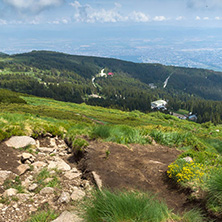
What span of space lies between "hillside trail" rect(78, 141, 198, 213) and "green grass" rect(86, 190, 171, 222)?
1170 millimetres

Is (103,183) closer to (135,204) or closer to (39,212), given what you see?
(39,212)

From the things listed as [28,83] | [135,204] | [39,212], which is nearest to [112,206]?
[135,204]

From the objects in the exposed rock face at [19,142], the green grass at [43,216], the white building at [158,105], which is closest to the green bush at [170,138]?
the exposed rock face at [19,142]

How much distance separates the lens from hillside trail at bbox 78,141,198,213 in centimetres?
592

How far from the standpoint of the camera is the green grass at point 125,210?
3.67 metres

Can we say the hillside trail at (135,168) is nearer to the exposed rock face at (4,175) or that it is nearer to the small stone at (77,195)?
the small stone at (77,195)

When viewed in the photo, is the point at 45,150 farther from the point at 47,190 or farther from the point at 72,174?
the point at 47,190

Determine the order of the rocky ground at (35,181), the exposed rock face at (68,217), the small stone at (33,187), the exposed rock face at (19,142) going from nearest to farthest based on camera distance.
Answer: the exposed rock face at (68,217)
the rocky ground at (35,181)
the small stone at (33,187)
the exposed rock face at (19,142)

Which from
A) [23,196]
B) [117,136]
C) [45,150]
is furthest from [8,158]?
[117,136]

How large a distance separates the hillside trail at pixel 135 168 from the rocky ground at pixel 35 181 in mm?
788

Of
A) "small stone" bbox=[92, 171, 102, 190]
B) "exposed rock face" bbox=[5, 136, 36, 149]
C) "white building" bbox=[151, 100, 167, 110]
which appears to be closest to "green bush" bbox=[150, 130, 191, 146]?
"small stone" bbox=[92, 171, 102, 190]

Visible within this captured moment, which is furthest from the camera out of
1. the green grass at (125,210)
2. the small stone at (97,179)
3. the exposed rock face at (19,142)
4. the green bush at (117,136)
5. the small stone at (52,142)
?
the green bush at (117,136)

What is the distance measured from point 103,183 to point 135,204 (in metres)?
2.71

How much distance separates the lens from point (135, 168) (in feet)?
24.9
